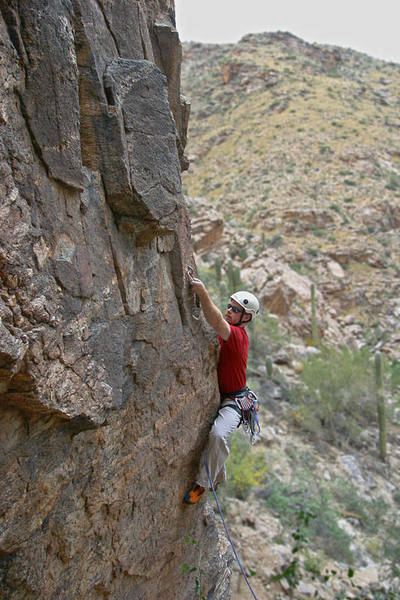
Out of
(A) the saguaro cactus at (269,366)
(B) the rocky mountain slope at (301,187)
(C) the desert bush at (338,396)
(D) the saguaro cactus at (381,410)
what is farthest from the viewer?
(B) the rocky mountain slope at (301,187)

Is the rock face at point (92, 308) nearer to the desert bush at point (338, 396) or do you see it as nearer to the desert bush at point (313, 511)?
the desert bush at point (313, 511)

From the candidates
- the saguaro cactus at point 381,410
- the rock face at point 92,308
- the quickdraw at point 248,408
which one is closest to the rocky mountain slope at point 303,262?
the saguaro cactus at point 381,410

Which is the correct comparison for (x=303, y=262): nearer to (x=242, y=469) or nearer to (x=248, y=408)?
(x=242, y=469)

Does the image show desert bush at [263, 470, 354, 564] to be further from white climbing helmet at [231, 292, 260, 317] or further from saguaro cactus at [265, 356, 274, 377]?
white climbing helmet at [231, 292, 260, 317]

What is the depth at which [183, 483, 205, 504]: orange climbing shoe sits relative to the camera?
3670 millimetres

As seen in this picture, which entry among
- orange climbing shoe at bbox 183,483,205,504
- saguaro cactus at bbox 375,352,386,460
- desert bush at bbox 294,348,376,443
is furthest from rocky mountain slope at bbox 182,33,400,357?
orange climbing shoe at bbox 183,483,205,504

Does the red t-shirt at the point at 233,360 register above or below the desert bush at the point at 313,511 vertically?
above

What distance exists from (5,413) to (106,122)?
5.80 feet

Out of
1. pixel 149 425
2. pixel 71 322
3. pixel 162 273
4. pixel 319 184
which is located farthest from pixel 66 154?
pixel 319 184

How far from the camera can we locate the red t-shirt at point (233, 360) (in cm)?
381

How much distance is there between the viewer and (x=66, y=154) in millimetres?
2164

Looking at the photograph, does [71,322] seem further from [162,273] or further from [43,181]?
[162,273]

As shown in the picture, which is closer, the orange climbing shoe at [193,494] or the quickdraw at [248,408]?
the orange climbing shoe at [193,494]

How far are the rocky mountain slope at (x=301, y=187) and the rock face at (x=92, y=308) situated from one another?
16.0 meters
